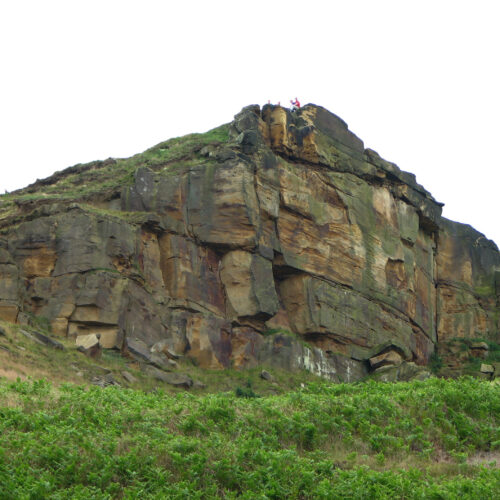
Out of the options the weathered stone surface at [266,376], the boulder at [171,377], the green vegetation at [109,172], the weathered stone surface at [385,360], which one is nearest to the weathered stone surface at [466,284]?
the weathered stone surface at [385,360]

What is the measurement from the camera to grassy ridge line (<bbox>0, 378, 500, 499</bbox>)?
19.8m

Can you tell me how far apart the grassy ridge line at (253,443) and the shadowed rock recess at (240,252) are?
681 inches

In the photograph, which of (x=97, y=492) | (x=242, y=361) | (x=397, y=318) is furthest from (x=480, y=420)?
(x=397, y=318)

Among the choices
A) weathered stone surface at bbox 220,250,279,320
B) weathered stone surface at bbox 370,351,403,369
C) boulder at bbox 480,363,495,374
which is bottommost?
weathered stone surface at bbox 370,351,403,369

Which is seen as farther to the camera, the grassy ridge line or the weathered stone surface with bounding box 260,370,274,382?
the weathered stone surface with bounding box 260,370,274,382

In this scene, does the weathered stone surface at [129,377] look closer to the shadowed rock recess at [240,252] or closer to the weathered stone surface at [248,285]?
the shadowed rock recess at [240,252]

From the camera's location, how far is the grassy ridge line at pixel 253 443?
64.8 ft

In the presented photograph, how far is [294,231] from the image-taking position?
5400cm

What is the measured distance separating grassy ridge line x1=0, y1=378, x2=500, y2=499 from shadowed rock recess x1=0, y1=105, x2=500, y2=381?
1730 cm

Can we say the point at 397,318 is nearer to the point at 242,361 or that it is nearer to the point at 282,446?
the point at 242,361

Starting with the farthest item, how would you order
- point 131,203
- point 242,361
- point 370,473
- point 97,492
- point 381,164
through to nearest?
point 381,164 → point 131,203 → point 242,361 → point 370,473 → point 97,492

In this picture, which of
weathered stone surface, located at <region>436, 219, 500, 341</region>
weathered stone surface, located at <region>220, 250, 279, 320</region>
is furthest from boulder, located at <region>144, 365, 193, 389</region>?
weathered stone surface, located at <region>436, 219, 500, 341</region>

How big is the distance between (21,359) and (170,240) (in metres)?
14.0

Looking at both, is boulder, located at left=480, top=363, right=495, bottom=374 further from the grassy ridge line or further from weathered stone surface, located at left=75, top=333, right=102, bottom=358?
the grassy ridge line
